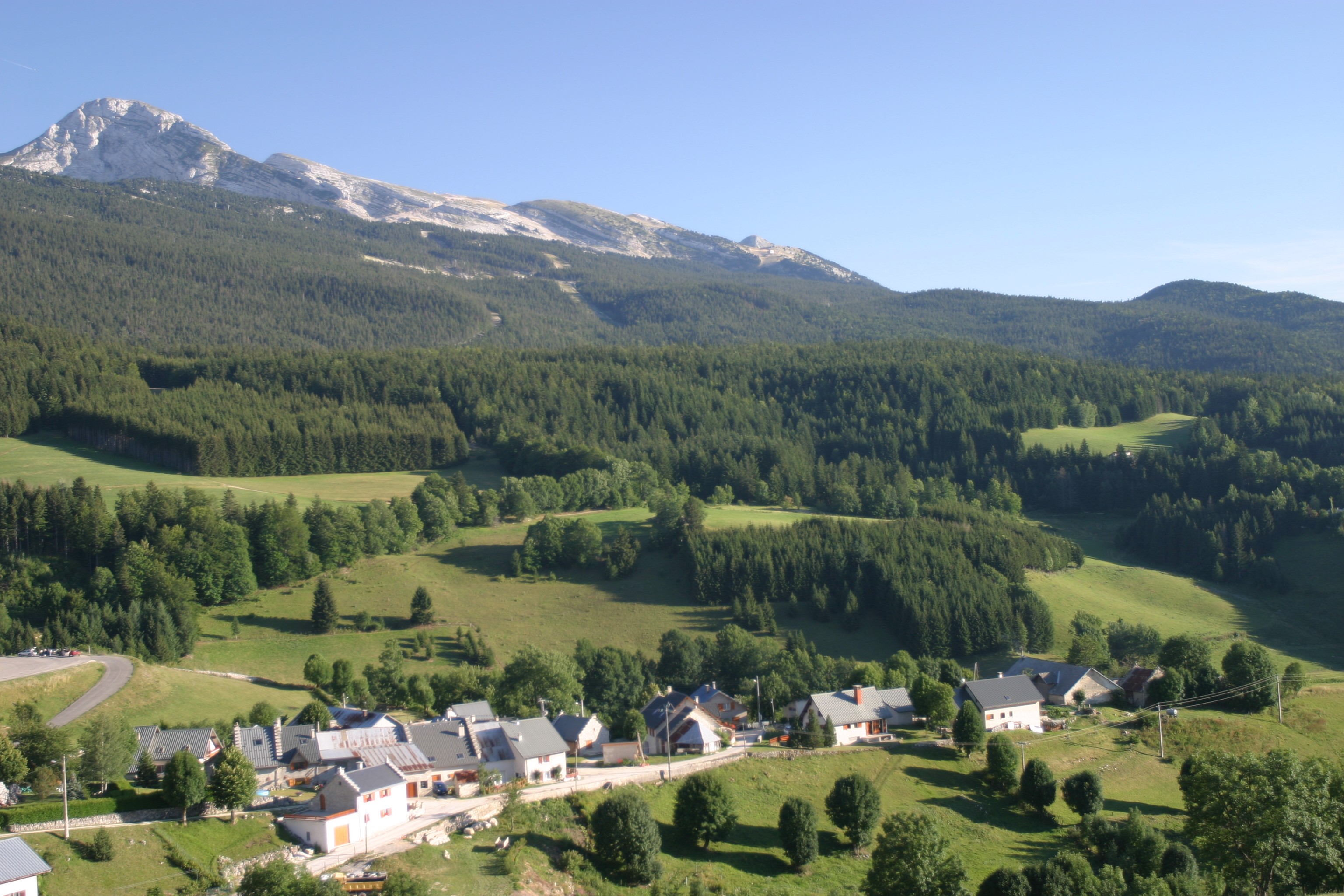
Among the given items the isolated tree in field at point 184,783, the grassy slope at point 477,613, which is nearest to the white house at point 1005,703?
the grassy slope at point 477,613

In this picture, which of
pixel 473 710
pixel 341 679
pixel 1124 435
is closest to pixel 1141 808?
pixel 473 710

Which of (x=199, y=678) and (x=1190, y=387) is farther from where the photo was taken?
(x=1190, y=387)

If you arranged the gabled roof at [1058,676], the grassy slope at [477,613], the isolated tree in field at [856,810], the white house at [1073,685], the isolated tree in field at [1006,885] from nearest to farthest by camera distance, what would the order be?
1. the isolated tree in field at [1006,885]
2. the isolated tree in field at [856,810]
3. the white house at [1073,685]
4. the gabled roof at [1058,676]
5. the grassy slope at [477,613]

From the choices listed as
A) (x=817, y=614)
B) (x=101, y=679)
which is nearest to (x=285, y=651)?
(x=101, y=679)

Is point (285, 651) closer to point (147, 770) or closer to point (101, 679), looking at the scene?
point (101, 679)

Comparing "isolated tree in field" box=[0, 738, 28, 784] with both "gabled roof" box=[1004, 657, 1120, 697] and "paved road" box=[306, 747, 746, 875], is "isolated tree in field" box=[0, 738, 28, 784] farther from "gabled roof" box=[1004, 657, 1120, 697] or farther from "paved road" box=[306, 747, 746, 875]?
"gabled roof" box=[1004, 657, 1120, 697]

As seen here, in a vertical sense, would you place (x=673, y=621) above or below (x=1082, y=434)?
below

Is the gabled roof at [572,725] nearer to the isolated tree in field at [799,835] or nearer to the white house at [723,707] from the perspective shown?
the white house at [723,707]
